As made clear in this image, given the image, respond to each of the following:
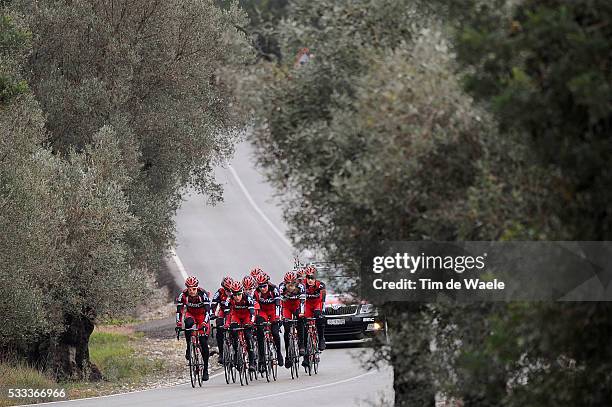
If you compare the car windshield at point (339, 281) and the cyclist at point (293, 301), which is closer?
the car windshield at point (339, 281)

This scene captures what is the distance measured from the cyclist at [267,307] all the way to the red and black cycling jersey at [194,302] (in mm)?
1093

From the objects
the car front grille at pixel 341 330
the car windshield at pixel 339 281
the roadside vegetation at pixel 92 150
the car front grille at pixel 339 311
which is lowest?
the car front grille at pixel 341 330

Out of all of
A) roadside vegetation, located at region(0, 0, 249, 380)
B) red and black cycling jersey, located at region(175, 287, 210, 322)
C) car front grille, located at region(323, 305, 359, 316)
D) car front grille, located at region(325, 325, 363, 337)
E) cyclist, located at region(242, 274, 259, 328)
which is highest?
roadside vegetation, located at region(0, 0, 249, 380)

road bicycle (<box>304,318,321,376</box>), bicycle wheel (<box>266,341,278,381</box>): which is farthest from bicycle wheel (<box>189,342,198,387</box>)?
road bicycle (<box>304,318,321,376</box>)

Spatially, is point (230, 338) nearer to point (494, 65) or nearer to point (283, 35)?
point (283, 35)

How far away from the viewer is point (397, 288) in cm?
1117

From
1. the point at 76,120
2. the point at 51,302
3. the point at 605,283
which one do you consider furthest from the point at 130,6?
the point at 605,283

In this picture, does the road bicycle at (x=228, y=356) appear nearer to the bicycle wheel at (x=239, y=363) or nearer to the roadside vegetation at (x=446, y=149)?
the bicycle wheel at (x=239, y=363)

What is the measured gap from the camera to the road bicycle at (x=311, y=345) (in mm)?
24234

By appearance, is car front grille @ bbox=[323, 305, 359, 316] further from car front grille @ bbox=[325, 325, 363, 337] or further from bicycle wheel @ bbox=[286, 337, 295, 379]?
bicycle wheel @ bbox=[286, 337, 295, 379]

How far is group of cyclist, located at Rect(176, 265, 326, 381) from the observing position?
23250 millimetres

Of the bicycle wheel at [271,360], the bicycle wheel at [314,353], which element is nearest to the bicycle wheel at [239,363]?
the bicycle wheel at [271,360]

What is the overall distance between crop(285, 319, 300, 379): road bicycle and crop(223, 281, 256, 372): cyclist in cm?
75

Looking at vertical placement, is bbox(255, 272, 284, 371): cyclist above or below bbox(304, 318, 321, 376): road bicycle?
above
